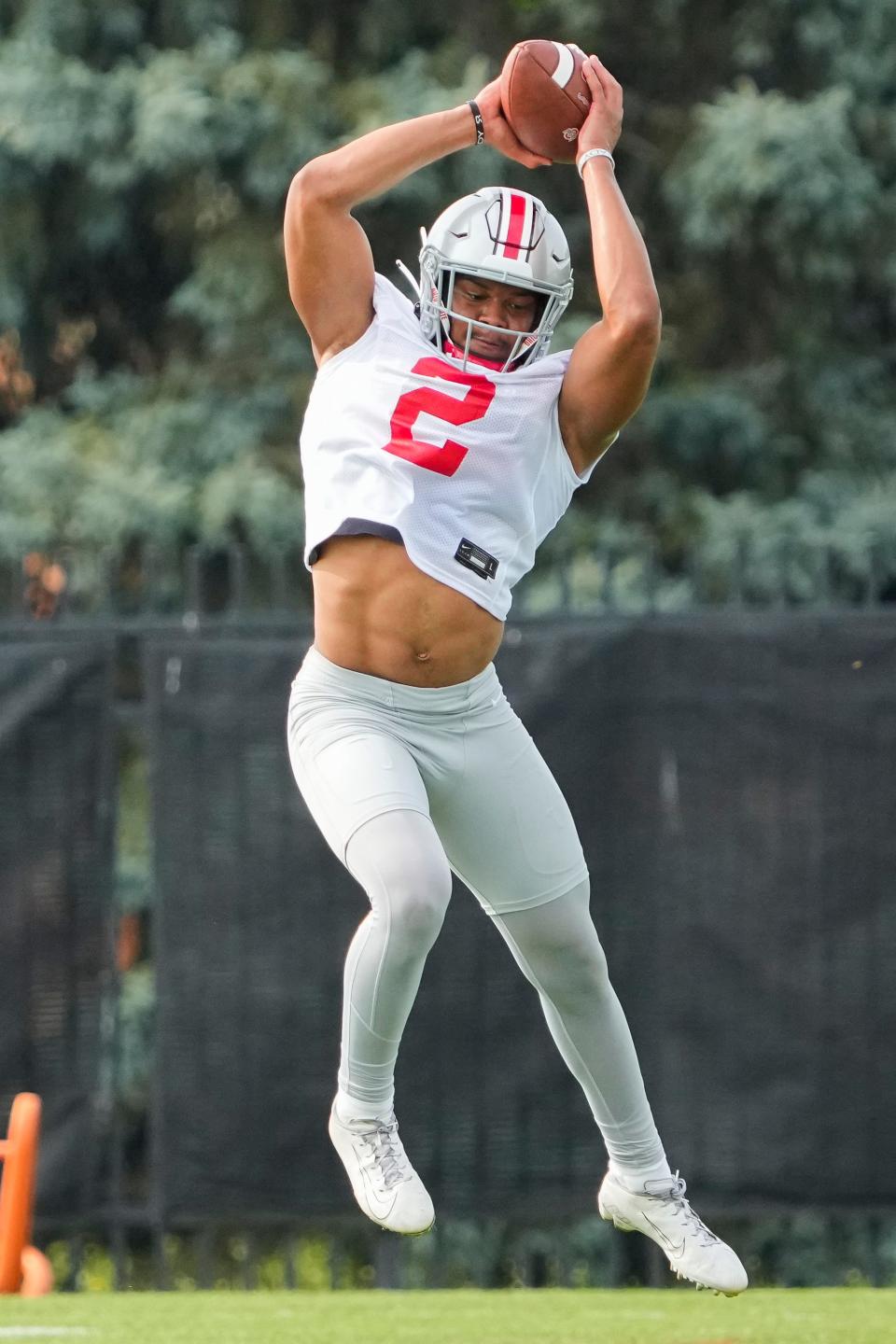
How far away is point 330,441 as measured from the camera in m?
4.41

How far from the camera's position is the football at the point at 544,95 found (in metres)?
4.40

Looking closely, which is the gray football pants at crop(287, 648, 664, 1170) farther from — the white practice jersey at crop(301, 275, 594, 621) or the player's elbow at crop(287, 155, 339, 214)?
the player's elbow at crop(287, 155, 339, 214)

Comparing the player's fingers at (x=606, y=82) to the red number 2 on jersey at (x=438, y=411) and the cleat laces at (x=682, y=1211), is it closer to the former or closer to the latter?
the red number 2 on jersey at (x=438, y=411)

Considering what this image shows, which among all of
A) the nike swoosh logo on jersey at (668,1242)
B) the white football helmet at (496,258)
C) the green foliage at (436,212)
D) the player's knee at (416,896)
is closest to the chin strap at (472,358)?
the white football helmet at (496,258)

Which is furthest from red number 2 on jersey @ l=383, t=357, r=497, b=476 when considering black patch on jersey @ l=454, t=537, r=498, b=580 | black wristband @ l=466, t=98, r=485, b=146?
black wristband @ l=466, t=98, r=485, b=146

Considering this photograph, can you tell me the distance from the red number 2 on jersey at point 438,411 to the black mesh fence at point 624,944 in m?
2.29

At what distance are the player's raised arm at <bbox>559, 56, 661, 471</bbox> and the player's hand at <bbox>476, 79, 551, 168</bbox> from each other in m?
0.12

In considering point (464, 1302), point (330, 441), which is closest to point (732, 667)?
point (464, 1302)

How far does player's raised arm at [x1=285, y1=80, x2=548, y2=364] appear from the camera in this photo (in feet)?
14.3

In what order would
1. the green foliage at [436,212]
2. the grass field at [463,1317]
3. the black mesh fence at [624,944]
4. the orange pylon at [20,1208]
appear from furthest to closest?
the green foliage at [436,212] < the black mesh fence at [624,944] < the orange pylon at [20,1208] < the grass field at [463,1317]

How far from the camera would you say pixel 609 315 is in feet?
14.2

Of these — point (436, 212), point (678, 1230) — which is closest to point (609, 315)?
point (678, 1230)

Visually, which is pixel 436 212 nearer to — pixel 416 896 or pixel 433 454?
pixel 433 454

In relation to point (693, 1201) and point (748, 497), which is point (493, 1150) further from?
point (748, 497)
